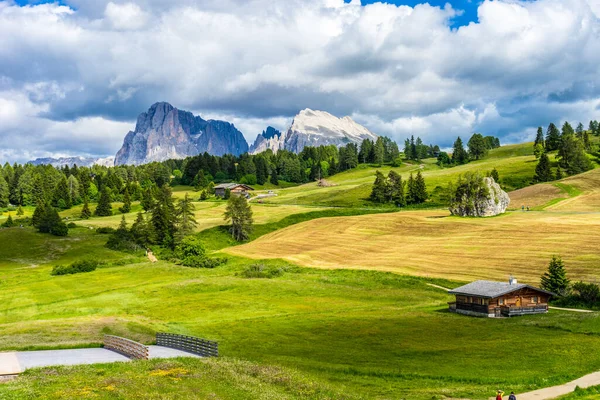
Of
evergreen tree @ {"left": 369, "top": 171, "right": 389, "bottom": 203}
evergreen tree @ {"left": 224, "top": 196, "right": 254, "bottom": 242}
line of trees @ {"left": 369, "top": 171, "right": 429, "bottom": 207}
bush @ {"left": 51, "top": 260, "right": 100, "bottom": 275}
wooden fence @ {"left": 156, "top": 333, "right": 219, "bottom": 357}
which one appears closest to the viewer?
wooden fence @ {"left": 156, "top": 333, "right": 219, "bottom": 357}

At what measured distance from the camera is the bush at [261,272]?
85750mm

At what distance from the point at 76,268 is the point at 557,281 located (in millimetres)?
83667

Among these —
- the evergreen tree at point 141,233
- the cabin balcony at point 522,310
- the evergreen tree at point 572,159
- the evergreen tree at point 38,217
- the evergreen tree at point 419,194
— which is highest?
the evergreen tree at point 572,159

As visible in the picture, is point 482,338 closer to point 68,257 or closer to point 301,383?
point 301,383

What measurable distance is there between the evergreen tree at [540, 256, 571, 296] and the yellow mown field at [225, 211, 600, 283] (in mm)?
2691

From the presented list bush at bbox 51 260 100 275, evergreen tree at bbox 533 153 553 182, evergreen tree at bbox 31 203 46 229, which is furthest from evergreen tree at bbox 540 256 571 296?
evergreen tree at bbox 31 203 46 229

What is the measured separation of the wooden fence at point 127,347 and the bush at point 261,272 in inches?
1739

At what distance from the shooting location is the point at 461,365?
121 feet

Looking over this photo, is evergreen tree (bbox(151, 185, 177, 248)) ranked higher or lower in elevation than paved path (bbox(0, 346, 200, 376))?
higher

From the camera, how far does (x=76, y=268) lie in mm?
97375

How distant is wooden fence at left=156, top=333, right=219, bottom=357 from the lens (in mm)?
37469

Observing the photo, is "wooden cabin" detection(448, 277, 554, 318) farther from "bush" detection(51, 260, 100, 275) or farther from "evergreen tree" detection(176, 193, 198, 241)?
"evergreen tree" detection(176, 193, 198, 241)

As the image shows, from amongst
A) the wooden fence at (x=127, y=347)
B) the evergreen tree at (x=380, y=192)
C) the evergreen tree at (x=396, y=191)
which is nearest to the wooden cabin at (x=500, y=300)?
the wooden fence at (x=127, y=347)

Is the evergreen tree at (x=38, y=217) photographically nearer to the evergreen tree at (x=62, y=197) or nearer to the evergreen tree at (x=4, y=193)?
the evergreen tree at (x=62, y=197)
